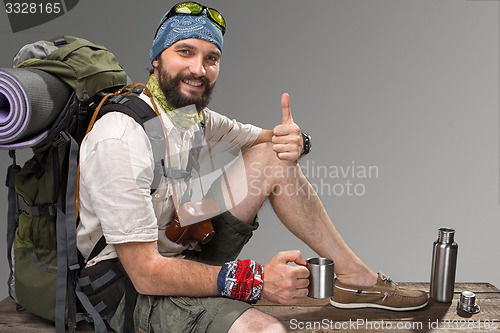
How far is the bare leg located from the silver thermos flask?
0.38 m

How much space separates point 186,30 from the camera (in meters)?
2.39

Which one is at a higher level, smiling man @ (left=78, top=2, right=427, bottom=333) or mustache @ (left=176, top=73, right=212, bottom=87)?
mustache @ (left=176, top=73, right=212, bottom=87)

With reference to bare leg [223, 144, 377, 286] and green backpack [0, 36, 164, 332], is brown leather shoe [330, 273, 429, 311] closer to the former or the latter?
bare leg [223, 144, 377, 286]

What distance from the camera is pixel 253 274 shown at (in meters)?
2.05

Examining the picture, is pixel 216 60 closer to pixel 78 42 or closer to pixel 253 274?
pixel 78 42

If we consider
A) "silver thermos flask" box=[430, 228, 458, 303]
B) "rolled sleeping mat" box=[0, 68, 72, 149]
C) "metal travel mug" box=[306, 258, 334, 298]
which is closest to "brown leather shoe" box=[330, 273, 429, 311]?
"silver thermos flask" box=[430, 228, 458, 303]

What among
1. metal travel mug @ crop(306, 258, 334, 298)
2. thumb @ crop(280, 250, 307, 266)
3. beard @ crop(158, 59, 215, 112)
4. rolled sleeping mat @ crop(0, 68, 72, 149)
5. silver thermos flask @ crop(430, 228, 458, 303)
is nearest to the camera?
rolled sleeping mat @ crop(0, 68, 72, 149)

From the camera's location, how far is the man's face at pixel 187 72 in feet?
7.73

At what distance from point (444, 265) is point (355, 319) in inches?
23.3

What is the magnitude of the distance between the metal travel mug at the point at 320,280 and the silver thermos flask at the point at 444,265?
0.92m

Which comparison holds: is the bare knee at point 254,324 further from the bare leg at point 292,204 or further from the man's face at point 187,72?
the man's face at point 187,72

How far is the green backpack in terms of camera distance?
2.12 m

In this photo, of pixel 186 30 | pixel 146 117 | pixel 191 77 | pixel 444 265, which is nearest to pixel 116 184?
pixel 146 117

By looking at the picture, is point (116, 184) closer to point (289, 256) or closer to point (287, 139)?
point (289, 256)
